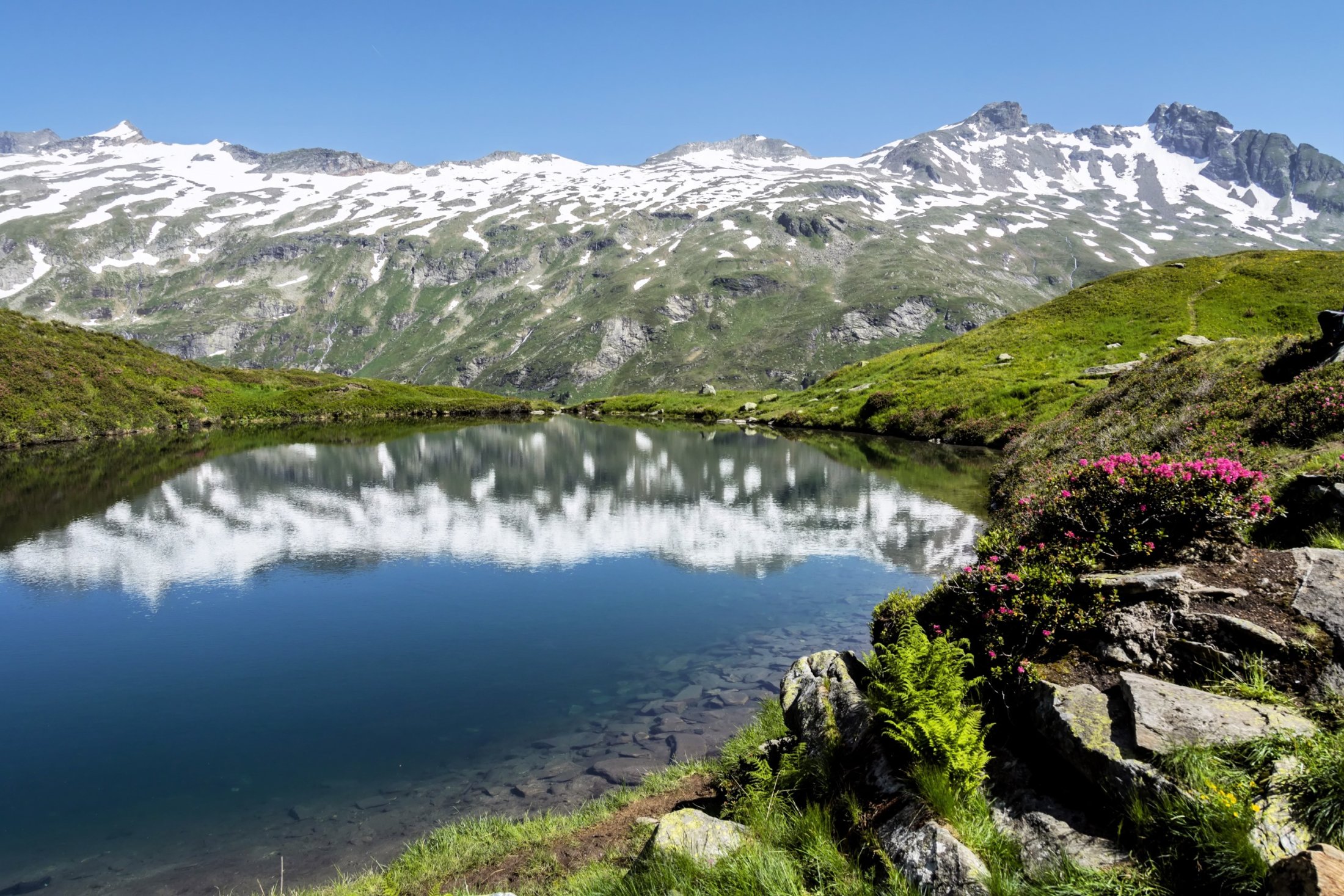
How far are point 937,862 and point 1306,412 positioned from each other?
68.6 ft

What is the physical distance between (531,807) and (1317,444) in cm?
2158

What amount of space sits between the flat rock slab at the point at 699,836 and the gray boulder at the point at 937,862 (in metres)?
2.16

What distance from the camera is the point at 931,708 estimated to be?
909 cm

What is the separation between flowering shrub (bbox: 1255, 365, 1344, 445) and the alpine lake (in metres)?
12.5

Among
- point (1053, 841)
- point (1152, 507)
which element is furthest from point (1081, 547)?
point (1053, 841)

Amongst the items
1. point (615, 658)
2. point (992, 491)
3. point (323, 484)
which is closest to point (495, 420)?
point (323, 484)

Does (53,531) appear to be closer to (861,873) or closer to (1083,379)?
(861,873)

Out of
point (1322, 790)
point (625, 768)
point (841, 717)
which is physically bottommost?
point (625, 768)

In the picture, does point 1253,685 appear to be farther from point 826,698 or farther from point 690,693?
point 690,693

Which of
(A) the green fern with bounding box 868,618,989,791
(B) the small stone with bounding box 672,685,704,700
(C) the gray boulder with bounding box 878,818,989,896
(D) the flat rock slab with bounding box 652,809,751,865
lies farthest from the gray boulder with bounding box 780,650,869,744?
(B) the small stone with bounding box 672,685,704,700

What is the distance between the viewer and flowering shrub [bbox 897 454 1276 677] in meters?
10.7

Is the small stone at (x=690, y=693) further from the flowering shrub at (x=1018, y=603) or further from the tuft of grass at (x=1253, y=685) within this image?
the tuft of grass at (x=1253, y=685)

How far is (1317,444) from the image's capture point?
17359 mm

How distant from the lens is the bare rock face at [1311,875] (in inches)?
183
